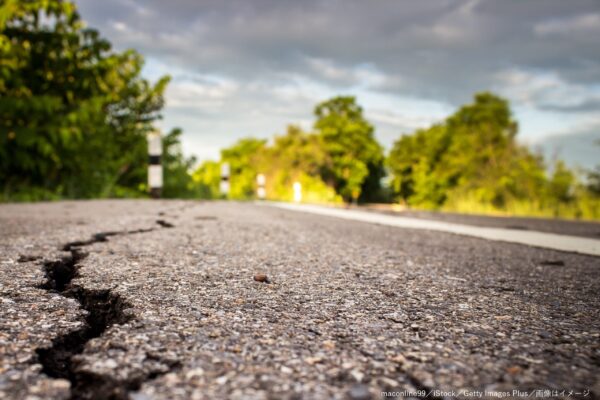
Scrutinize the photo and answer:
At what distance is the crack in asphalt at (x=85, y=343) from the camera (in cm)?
95

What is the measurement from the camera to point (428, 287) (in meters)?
1.90

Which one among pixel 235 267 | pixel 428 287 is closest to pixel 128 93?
pixel 235 267

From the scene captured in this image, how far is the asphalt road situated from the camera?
0.98m

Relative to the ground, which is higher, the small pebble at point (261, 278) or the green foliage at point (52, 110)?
the green foliage at point (52, 110)

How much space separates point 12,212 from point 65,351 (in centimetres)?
435

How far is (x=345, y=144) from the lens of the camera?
41.1 metres

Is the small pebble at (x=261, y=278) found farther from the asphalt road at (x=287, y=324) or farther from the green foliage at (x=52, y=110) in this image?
the green foliage at (x=52, y=110)

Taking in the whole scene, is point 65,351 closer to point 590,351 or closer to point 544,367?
point 544,367

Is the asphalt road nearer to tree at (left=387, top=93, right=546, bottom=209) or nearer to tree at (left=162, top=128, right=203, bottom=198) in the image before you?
tree at (left=162, top=128, right=203, bottom=198)

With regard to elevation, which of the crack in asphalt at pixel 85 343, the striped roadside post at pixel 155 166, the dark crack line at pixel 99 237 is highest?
the striped roadside post at pixel 155 166

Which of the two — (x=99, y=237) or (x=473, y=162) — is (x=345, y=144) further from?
(x=99, y=237)

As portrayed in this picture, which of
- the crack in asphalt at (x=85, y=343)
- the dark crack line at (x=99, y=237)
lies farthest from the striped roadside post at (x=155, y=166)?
the crack in asphalt at (x=85, y=343)

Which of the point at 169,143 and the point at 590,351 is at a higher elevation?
the point at 169,143

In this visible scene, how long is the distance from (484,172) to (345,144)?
72.3 feet
